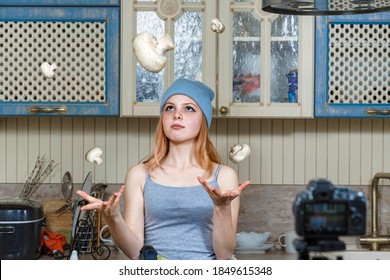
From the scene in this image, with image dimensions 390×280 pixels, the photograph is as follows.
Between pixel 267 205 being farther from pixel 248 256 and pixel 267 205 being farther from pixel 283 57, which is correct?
pixel 283 57

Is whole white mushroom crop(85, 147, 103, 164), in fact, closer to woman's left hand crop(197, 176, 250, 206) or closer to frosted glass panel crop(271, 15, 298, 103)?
frosted glass panel crop(271, 15, 298, 103)

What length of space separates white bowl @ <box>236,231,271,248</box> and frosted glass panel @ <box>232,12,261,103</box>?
0.52m

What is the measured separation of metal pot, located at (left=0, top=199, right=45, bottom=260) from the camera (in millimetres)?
2416

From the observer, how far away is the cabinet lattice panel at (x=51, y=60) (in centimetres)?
257

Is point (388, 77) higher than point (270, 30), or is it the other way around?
point (270, 30)

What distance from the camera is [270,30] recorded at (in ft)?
8.43

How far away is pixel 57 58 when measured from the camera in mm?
2588

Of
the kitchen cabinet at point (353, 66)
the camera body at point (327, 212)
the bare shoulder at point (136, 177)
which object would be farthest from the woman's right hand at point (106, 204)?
the kitchen cabinet at point (353, 66)

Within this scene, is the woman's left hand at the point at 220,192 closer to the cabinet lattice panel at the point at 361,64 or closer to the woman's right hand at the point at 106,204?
the woman's right hand at the point at 106,204

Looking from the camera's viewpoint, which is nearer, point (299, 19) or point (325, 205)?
point (325, 205)

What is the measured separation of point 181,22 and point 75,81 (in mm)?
446

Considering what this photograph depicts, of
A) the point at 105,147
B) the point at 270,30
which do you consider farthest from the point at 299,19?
the point at 105,147

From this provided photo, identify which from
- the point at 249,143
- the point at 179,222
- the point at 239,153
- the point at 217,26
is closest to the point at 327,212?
the point at 179,222

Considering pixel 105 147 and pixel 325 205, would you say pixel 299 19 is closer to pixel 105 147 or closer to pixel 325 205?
pixel 105 147
